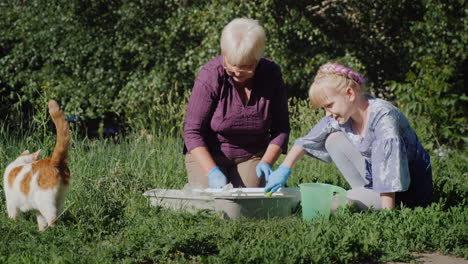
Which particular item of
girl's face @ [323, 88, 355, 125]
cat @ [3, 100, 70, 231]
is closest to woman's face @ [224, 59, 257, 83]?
girl's face @ [323, 88, 355, 125]

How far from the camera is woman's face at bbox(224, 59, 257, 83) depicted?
3.64m

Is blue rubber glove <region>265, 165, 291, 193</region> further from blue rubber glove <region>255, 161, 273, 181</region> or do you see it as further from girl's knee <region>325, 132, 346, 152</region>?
girl's knee <region>325, 132, 346, 152</region>

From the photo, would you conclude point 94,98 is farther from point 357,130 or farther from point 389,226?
point 389,226

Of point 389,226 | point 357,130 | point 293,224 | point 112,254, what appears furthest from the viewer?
point 357,130

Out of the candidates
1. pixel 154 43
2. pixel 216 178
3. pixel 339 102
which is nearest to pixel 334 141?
pixel 339 102

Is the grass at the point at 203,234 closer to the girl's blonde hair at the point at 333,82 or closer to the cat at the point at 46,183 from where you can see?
the cat at the point at 46,183

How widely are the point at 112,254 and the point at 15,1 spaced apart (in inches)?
268

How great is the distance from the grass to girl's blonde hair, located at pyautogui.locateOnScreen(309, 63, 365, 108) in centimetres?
73

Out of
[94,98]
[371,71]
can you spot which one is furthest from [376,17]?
[94,98]

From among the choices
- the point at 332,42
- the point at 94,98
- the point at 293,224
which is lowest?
the point at 293,224

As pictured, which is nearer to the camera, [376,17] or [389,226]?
[389,226]

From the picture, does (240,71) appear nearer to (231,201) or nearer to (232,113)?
(232,113)

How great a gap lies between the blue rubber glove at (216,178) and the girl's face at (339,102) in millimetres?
820

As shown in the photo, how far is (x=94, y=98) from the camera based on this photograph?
8.12m
